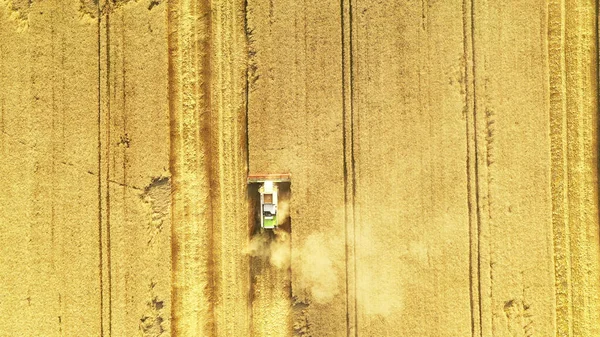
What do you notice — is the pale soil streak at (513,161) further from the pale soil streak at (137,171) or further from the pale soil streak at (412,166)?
the pale soil streak at (137,171)

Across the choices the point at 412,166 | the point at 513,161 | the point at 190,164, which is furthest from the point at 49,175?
the point at 513,161

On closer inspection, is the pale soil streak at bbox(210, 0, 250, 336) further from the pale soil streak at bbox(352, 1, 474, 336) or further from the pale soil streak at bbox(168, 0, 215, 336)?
the pale soil streak at bbox(352, 1, 474, 336)

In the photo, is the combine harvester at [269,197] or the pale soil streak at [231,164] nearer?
the combine harvester at [269,197]

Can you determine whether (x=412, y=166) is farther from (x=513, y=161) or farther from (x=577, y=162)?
(x=577, y=162)

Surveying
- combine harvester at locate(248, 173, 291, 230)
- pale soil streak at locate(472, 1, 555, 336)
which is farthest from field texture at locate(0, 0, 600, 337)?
combine harvester at locate(248, 173, 291, 230)

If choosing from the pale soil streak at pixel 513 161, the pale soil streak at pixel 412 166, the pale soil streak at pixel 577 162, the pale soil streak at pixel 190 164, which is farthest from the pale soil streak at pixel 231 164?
the pale soil streak at pixel 577 162
